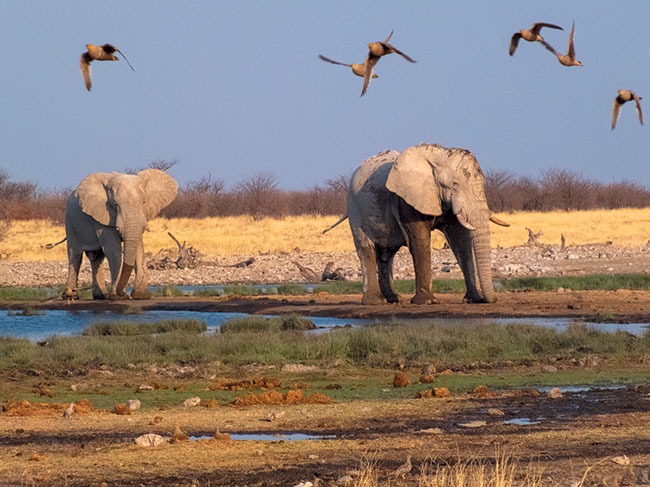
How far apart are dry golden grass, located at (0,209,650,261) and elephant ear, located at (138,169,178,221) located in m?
17.2

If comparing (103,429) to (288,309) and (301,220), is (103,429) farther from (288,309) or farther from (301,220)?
(301,220)

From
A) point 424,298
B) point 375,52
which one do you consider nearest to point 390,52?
point 375,52

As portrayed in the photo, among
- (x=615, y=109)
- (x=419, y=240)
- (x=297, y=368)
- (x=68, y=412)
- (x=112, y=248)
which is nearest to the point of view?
(x=68, y=412)

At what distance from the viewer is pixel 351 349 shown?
15.8m

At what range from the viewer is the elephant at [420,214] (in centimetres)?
2102

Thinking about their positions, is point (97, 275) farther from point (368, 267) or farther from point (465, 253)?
point (465, 253)

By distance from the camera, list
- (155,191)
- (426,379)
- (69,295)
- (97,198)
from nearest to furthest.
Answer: (426,379) < (97,198) < (69,295) < (155,191)

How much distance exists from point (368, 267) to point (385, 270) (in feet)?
1.38

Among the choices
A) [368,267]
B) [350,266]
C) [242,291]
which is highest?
[368,267]

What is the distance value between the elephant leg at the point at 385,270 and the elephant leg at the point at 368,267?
0.12m

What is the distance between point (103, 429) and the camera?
9.77 m

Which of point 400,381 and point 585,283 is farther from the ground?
point 585,283

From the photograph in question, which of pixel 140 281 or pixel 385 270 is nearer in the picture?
pixel 385 270

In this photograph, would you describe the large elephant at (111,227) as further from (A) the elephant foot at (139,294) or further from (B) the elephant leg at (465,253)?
(B) the elephant leg at (465,253)
